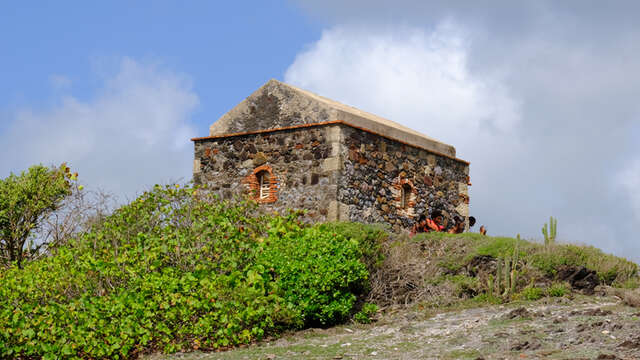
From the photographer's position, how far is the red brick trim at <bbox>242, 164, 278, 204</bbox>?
18188mm

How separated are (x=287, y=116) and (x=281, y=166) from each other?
49.7 inches

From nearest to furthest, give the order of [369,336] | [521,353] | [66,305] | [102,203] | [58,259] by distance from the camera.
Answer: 1. [521,353]
2. [369,336]
3. [66,305]
4. [58,259]
5. [102,203]

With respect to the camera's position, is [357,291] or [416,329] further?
[357,291]

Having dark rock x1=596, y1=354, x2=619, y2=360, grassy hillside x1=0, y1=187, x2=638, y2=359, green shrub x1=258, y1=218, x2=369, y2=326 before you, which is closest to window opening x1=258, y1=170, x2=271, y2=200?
grassy hillside x1=0, y1=187, x2=638, y2=359

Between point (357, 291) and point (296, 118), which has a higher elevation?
point (296, 118)

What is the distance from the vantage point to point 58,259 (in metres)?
13.6

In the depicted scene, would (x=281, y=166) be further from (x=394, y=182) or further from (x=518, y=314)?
(x=518, y=314)

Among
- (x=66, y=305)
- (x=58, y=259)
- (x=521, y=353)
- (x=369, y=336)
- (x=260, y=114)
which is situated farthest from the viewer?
(x=260, y=114)

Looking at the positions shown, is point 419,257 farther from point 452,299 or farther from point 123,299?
point 123,299

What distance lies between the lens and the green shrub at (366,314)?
520 inches

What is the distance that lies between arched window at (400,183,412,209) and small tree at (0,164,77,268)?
29.1 feet

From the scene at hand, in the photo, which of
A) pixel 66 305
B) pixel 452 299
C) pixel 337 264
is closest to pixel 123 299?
pixel 66 305

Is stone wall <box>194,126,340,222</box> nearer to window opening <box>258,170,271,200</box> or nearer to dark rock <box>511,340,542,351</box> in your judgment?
window opening <box>258,170,271,200</box>

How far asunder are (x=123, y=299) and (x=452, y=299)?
5.92 m
